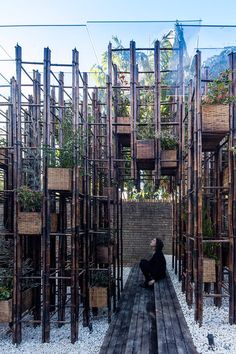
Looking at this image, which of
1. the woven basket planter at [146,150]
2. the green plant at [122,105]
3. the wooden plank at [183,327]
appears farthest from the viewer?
the green plant at [122,105]

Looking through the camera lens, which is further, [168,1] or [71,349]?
[168,1]

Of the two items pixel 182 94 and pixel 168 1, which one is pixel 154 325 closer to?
pixel 182 94

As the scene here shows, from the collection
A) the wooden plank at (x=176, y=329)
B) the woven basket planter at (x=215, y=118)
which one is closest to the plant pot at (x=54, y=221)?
the wooden plank at (x=176, y=329)

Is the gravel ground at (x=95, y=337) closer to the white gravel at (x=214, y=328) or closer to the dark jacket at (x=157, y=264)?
the white gravel at (x=214, y=328)

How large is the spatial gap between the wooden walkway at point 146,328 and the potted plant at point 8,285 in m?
1.29

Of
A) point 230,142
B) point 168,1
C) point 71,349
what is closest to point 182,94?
point 168,1

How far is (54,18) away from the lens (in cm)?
747

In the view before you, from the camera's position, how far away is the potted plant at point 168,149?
7.22m

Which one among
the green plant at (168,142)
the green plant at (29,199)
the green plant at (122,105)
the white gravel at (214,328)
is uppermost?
the green plant at (122,105)

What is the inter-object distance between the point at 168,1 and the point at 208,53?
1.57 m

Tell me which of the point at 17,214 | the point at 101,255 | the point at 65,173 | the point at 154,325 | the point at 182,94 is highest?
the point at 182,94

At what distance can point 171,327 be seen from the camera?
17.0 ft

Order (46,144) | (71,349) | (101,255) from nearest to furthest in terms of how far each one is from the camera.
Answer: (71,349), (46,144), (101,255)

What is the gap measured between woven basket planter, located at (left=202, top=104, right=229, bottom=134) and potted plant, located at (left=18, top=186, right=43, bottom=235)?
2633mm
